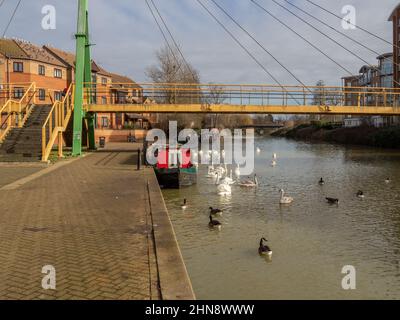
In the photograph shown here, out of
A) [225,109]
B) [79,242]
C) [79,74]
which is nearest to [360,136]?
[225,109]

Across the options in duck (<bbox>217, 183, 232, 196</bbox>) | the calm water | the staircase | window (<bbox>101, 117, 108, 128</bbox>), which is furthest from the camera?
window (<bbox>101, 117, 108, 128</bbox>)

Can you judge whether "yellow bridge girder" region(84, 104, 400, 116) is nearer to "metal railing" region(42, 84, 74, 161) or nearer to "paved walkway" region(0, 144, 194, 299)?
"metal railing" region(42, 84, 74, 161)

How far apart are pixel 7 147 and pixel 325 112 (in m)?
20.2

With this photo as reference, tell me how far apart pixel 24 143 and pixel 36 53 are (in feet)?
99.2

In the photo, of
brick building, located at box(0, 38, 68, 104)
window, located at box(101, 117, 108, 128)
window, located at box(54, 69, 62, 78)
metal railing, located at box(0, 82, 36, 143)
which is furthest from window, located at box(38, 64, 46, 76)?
metal railing, located at box(0, 82, 36, 143)

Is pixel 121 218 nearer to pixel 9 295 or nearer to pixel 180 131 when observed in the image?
pixel 9 295

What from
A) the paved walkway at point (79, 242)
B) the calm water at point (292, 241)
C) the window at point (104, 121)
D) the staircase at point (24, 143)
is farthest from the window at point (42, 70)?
the paved walkway at point (79, 242)

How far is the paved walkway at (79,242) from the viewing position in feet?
17.4

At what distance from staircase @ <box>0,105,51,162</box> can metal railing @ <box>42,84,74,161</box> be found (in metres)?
0.57

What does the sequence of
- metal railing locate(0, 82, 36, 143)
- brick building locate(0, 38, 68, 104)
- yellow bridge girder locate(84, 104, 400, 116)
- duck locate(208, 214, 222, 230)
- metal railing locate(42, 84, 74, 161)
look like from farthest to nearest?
brick building locate(0, 38, 68, 104), yellow bridge girder locate(84, 104, 400, 116), metal railing locate(0, 82, 36, 143), metal railing locate(42, 84, 74, 161), duck locate(208, 214, 222, 230)

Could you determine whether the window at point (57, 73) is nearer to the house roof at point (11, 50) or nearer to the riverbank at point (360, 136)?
the house roof at point (11, 50)

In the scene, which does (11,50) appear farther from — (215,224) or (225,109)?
(215,224)

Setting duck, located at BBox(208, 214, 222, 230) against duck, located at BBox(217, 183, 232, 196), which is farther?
duck, located at BBox(217, 183, 232, 196)

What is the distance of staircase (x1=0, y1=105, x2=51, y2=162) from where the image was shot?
2150 cm
